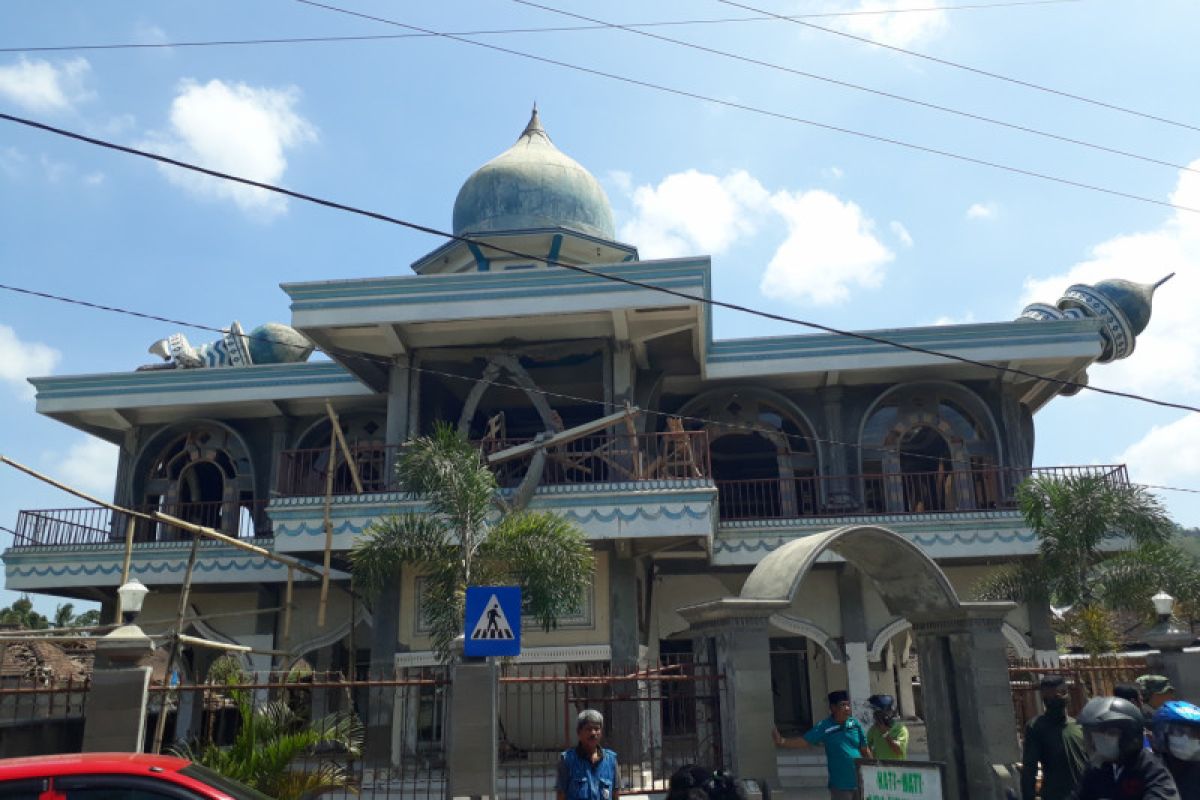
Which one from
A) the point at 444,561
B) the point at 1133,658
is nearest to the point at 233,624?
the point at 444,561

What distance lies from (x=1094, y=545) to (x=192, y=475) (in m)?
17.9

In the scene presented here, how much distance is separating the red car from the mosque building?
10.1m

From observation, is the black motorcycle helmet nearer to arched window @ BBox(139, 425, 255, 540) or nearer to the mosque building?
the mosque building

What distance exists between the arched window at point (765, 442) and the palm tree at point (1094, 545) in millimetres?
4194

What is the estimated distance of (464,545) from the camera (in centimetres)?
1180

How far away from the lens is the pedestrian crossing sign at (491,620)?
7.87m

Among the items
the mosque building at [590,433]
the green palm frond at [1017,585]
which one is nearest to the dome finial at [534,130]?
the mosque building at [590,433]

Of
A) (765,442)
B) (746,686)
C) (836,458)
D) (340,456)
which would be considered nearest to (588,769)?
(746,686)

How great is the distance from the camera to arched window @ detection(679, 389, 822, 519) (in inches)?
727

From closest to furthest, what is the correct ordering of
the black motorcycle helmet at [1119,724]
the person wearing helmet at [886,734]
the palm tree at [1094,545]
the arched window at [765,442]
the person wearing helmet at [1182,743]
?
the black motorcycle helmet at [1119,724]
the person wearing helmet at [1182,743]
the person wearing helmet at [886,734]
the palm tree at [1094,545]
the arched window at [765,442]

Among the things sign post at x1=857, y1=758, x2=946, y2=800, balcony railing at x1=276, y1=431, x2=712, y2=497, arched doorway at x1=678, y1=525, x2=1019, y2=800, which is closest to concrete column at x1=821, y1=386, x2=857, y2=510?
balcony railing at x1=276, y1=431, x2=712, y2=497

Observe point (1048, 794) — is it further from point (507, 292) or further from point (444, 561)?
point (507, 292)

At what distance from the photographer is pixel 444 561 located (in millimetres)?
12133

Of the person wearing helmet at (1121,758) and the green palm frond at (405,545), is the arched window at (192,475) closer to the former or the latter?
the green palm frond at (405,545)
